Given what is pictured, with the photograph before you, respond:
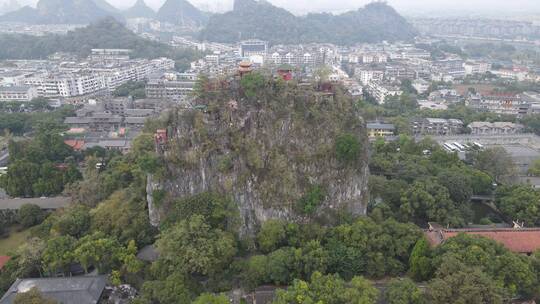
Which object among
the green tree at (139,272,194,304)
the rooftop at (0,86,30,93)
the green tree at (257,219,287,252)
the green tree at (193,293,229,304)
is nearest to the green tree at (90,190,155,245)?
the green tree at (139,272,194,304)

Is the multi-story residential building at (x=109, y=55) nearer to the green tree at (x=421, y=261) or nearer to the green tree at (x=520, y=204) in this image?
the green tree at (x=520, y=204)

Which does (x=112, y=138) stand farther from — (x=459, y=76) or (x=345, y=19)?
(x=345, y=19)

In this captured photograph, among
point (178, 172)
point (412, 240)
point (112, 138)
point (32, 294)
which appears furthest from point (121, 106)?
point (412, 240)

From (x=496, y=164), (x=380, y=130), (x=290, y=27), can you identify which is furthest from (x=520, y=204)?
(x=290, y=27)

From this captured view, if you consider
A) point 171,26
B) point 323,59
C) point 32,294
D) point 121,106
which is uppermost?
point 171,26

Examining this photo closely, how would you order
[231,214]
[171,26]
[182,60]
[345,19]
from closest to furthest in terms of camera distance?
[231,214]
[182,60]
[345,19]
[171,26]

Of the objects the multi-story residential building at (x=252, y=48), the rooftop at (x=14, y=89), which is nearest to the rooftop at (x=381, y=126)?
the rooftop at (x=14, y=89)
